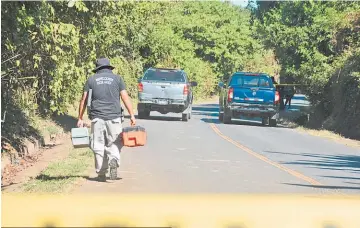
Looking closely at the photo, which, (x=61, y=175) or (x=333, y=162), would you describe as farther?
(x=333, y=162)

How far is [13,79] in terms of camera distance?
48.4 ft

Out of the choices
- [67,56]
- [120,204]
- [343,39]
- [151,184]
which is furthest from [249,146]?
[120,204]

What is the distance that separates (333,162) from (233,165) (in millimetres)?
2712

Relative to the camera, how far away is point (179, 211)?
3.42 meters

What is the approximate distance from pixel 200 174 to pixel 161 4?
3055 centimetres

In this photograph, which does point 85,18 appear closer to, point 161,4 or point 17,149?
point 17,149

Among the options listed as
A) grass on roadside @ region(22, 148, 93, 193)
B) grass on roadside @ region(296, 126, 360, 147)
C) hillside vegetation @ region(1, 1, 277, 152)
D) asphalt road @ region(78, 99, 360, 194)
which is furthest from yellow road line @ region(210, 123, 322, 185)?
hillside vegetation @ region(1, 1, 277, 152)

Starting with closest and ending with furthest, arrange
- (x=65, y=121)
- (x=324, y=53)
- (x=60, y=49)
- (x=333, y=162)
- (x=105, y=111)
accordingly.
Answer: (x=105, y=111) < (x=333, y=162) < (x=60, y=49) < (x=65, y=121) < (x=324, y=53)

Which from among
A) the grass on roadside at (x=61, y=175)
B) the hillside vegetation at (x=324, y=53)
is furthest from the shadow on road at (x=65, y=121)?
the hillside vegetation at (x=324, y=53)

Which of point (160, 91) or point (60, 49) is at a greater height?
point (60, 49)

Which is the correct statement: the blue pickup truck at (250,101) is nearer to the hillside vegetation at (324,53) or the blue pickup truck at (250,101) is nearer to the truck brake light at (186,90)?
the truck brake light at (186,90)

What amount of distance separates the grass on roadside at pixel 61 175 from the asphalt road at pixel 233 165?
0.32 m

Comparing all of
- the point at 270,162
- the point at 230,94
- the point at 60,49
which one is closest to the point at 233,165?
the point at 270,162

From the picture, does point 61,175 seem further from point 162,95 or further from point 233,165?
point 162,95
